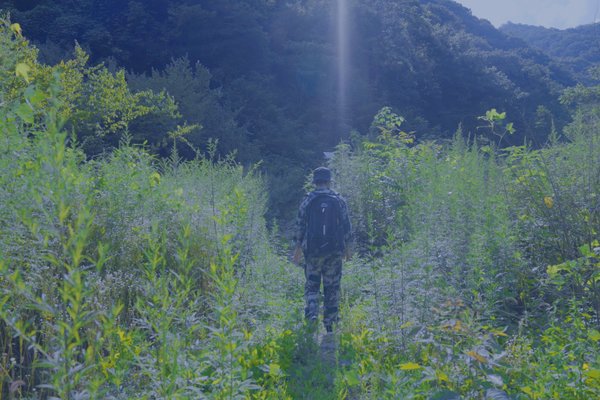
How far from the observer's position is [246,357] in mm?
4383

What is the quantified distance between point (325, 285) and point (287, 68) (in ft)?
79.8

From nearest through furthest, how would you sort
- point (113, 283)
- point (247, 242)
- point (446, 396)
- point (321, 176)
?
point (446, 396) < point (113, 283) < point (321, 176) < point (247, 242)

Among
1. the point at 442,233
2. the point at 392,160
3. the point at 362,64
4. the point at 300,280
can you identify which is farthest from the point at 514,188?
the point at 362,64

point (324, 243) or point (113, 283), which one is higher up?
point (113, 283)

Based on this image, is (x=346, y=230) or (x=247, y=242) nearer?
(x=346, y=230)

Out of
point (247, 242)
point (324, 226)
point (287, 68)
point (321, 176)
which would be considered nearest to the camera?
Result: point (324, 226)

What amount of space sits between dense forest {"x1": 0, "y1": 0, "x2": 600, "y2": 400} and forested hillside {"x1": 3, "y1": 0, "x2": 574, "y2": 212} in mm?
179

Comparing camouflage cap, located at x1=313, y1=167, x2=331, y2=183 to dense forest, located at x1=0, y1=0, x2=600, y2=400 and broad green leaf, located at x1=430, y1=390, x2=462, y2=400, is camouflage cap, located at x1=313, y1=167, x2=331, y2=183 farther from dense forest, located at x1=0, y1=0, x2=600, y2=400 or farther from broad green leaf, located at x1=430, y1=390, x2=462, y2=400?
broad green leaf, located at x1=430, y1=390, x2=462, y2=400

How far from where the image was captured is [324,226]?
6.51 m

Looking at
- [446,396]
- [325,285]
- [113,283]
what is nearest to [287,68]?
[325,285]

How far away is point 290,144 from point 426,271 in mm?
19773

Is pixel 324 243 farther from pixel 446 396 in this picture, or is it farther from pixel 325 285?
pixel 446 396

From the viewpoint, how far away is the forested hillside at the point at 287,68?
22203 mm

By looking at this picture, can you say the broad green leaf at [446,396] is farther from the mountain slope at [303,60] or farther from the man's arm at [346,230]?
the mountain slope at [303,60]
